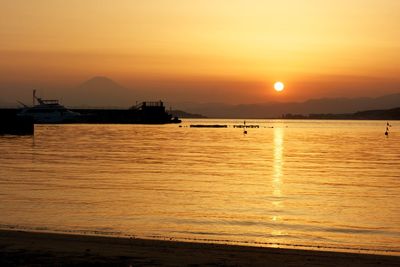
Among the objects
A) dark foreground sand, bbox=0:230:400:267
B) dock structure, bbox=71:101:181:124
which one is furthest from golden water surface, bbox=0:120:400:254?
dock structure, bbox=71:101:181:124

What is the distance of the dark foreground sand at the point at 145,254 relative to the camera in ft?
40.3

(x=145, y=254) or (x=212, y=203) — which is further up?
(x=145, y=254)

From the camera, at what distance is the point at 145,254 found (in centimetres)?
1320

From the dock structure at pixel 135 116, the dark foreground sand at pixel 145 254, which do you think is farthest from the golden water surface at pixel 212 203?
the dock structure at pixel 135 116

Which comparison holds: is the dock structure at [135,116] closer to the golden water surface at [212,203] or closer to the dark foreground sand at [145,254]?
the golden water surface at [212,203]

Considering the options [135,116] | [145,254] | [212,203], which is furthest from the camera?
[135,116]

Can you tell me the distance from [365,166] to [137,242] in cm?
3351

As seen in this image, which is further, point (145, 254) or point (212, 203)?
point (212, 203)

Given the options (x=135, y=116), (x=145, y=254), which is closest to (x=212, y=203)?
(x=145, y=254)

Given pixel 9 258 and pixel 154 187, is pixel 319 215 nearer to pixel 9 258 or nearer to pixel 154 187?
pixel 154 187

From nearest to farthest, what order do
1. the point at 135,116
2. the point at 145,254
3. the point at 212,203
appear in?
the point at 145,254 → the point at 212,203 → the point at 135,116

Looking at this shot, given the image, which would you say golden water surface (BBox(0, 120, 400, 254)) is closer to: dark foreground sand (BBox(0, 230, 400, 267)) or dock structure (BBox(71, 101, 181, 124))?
dark foreground sand (BBox(0, 230, 400, 267))

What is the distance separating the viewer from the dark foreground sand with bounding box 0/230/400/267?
40.3ft

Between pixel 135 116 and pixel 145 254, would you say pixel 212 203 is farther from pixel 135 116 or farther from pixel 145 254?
pixel 135 116
